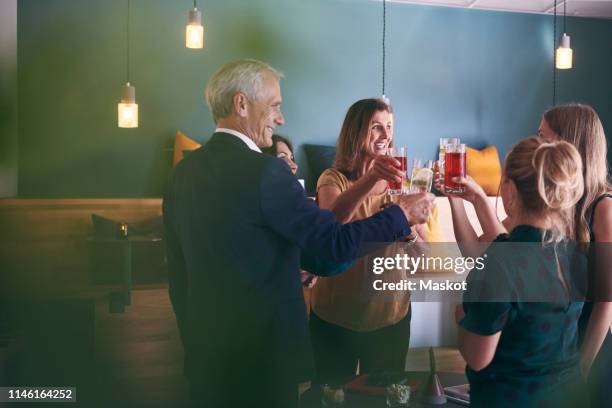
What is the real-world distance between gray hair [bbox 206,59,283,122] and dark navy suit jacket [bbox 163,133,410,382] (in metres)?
0.09

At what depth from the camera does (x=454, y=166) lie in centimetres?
227

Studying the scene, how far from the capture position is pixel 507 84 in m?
7.77

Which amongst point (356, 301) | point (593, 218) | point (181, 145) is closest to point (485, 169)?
point (181, 145)

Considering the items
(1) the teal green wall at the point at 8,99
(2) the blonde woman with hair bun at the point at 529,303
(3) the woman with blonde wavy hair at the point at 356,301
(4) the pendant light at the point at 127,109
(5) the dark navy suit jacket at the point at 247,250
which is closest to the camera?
(2) the blonde woman with hair bun at the point at 529,303

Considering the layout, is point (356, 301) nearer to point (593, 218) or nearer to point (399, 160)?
point (399, 160)

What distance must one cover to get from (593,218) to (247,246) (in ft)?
3.35

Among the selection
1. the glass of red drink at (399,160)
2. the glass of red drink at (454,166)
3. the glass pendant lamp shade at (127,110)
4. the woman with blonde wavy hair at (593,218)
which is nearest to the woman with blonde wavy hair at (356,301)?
the glass of red drink at (399,160)

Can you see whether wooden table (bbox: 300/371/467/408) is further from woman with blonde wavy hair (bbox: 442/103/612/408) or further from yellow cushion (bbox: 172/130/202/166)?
yellow cushion (bbox: 172/130/202/166)

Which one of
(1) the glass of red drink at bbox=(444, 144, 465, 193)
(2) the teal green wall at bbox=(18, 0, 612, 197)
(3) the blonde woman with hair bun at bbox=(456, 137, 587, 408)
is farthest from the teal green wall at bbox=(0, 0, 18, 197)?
(3) the blonde woman with hair bun at bbox=(456, 137, 587, 408)

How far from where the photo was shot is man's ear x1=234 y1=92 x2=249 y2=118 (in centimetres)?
190

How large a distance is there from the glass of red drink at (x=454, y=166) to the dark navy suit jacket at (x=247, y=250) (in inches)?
15.8

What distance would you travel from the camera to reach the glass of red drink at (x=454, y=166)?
7.38ft

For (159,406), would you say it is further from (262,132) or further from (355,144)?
(262,132)

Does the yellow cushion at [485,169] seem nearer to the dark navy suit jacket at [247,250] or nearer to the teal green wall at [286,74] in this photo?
the teal green wall at [286,74]
